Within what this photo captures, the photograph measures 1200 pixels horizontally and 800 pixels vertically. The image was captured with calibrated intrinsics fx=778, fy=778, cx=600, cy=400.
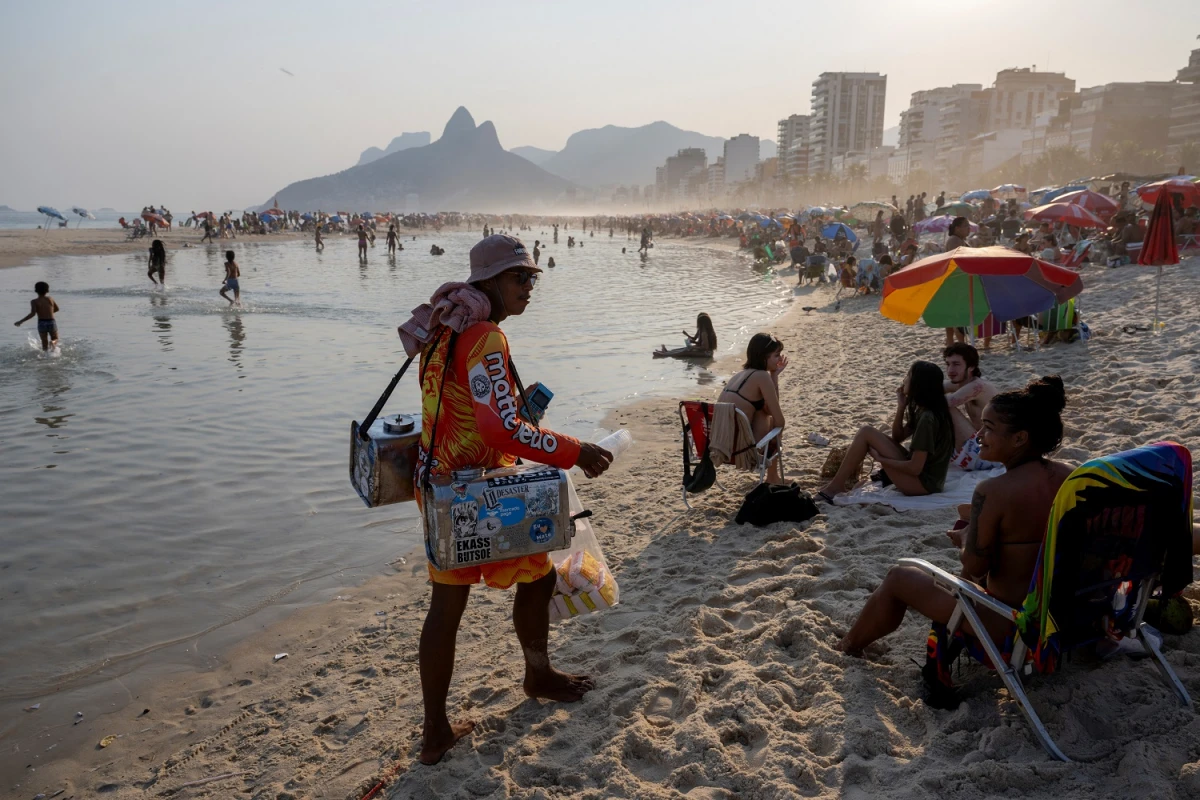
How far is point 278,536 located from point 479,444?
3756mm

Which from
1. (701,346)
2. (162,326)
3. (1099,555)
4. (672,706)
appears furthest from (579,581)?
(162,326)

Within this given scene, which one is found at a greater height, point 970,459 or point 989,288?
point 989,288

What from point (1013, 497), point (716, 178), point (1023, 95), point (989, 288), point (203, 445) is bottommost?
point (203, 445)

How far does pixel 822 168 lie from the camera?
453 feet

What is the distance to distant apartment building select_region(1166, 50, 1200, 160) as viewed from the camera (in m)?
60.6

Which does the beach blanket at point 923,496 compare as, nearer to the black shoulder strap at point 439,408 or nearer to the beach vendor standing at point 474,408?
the beach vendor standing at point 474,408

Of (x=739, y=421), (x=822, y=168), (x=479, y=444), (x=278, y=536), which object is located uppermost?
(x=822, y=168)

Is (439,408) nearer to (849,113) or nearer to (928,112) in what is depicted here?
(928,112)

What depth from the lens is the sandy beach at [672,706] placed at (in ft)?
8.05

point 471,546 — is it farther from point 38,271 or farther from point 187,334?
point 38,271

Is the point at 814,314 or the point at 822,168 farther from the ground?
the point at 822,168

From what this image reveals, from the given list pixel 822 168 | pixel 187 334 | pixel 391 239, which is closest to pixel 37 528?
pixel 187 334

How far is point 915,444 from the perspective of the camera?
16.0ft

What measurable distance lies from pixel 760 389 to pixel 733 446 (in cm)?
43
